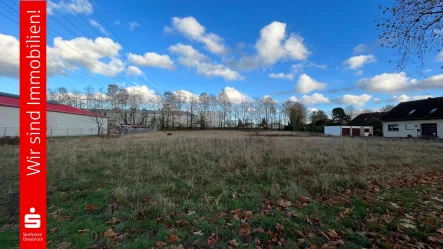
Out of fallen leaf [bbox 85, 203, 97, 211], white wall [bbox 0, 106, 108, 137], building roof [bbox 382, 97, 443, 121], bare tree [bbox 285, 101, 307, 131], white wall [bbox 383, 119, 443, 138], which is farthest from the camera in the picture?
bare tree [bbox 285, 101, 307, 131]

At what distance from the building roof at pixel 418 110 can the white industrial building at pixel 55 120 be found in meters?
52.7

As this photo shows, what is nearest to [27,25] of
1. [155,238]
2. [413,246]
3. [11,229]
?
[155,238]

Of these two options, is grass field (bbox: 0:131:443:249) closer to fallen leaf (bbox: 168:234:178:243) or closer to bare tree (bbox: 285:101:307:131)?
fallen leaf (bbox: 168:234:178:243)

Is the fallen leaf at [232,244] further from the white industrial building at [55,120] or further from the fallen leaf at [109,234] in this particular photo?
the white industrial building at [55,120]

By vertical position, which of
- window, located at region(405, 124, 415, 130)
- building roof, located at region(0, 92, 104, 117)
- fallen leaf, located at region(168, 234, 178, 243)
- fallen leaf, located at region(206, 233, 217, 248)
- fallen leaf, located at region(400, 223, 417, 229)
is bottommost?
fallen leaf, located at region(400, 223, 417, 229)

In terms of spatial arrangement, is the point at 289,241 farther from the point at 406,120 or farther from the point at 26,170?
the point at 406,120

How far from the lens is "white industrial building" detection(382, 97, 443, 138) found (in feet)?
102

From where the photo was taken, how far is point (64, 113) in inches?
1683

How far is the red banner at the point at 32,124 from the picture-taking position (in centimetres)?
182

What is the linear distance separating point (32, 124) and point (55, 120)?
47963mm

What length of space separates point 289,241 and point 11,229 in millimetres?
4637

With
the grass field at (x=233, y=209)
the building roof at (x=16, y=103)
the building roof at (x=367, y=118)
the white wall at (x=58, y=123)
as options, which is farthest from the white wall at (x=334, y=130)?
the building roof at (x=16, y=103)

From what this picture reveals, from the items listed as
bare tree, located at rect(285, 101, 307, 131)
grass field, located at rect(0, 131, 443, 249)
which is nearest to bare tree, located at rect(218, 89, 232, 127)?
bare tree, located at rect(285, 101, 307, 131)

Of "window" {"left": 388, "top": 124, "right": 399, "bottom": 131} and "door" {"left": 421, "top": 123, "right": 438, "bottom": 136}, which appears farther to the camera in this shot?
"window" {"left": 388, "top": 124, "right": 399, "bottom": 131}
